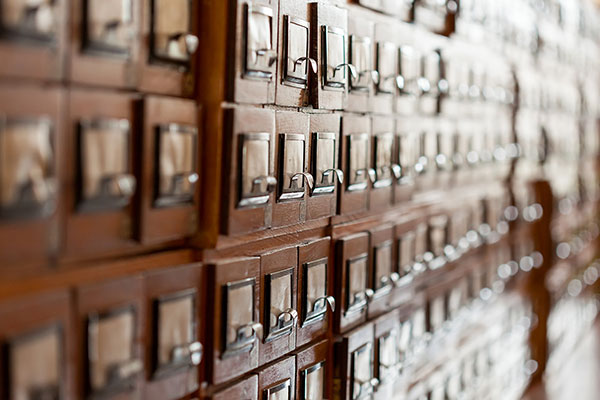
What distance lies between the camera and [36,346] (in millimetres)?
1001

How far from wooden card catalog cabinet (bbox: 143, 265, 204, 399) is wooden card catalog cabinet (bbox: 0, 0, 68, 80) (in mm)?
392

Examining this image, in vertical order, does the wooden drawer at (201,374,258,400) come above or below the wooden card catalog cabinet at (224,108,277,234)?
below

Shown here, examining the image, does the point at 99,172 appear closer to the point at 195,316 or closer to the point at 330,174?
the point at 195,316

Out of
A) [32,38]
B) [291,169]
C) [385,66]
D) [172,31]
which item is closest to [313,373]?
[291,169]

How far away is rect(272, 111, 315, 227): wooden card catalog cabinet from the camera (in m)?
1.54

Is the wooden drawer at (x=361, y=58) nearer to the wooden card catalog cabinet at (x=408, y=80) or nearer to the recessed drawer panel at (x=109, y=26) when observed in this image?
the wooden card catalog cabinet at (x=408, y=80)

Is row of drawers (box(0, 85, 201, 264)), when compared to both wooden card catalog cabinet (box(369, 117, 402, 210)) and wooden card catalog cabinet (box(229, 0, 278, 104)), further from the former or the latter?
wooden card catalog cabinet (box(369, 117, 402, 210))

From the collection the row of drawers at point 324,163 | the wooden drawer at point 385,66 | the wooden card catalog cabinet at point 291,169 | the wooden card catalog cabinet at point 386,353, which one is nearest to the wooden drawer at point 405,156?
the row of drawers at point 324,163

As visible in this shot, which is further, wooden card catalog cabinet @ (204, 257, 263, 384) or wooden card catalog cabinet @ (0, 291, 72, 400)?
wooden card catalog cabinet @ (204, 257, 263, 384)

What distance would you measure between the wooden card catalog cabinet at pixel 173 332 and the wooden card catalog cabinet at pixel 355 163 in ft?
2.03

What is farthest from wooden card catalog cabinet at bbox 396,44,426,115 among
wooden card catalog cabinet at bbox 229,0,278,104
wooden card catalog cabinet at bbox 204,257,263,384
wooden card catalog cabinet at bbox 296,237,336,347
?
wooden card catalog cabinet at bbox 204,257,263,384

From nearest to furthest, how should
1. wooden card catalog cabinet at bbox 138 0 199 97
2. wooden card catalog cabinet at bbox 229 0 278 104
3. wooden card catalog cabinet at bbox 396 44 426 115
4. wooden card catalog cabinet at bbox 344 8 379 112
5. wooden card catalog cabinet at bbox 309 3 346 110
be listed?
wooden card catalog cabinet at bbox 138 0 199 97 < wooden card catalog cabinet at bbox 229 0 278 104 < wooden card catalog cabinet at bbox 309 3 346 110 < wooden card catalog cabinet at bbox 344 8 379 112 < wooden card catalog cabinet at bbox 396 44 426 115

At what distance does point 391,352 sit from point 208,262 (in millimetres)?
965

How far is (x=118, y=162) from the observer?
1102mm
